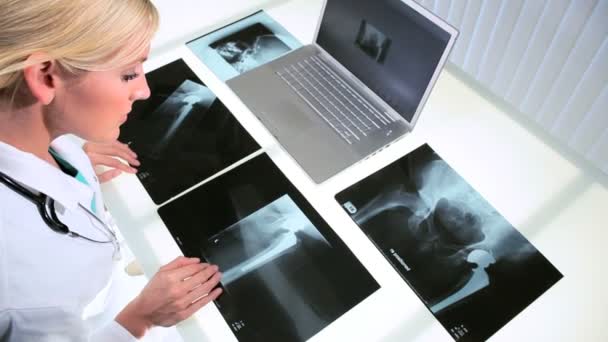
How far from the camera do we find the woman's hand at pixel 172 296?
2.79 ft

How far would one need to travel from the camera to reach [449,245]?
924mm

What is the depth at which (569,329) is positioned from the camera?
84 cm

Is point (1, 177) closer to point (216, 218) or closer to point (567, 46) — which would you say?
point (216, 218)

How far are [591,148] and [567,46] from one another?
14.7 inches

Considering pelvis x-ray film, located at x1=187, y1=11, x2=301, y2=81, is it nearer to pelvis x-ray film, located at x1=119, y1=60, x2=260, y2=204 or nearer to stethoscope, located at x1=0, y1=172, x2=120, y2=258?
pelvis x-ray film, located at x1=119, y1=60, x2=260, y2=204

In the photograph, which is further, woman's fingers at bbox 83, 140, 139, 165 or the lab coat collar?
woman's fingers at bbox 83, 140, 139, 165

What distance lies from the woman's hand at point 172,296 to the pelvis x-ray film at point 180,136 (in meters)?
0.18

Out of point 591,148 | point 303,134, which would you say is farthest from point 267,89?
point 591,148

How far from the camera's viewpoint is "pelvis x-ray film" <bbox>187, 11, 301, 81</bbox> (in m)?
1.24

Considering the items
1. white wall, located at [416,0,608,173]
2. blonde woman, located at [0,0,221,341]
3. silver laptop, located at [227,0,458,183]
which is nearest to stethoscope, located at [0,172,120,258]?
blonde woman, located at [0,0,221,341]

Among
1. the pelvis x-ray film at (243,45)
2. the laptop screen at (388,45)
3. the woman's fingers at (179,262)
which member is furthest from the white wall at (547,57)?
the woman's fingers at (179,262)

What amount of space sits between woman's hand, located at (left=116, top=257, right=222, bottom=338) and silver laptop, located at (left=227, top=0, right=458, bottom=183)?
31 centimetres

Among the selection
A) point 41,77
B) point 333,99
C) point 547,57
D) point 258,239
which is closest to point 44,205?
point 41,77

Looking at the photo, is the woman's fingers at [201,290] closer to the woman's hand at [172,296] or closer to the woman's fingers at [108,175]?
the woman's hand at [172,296]
